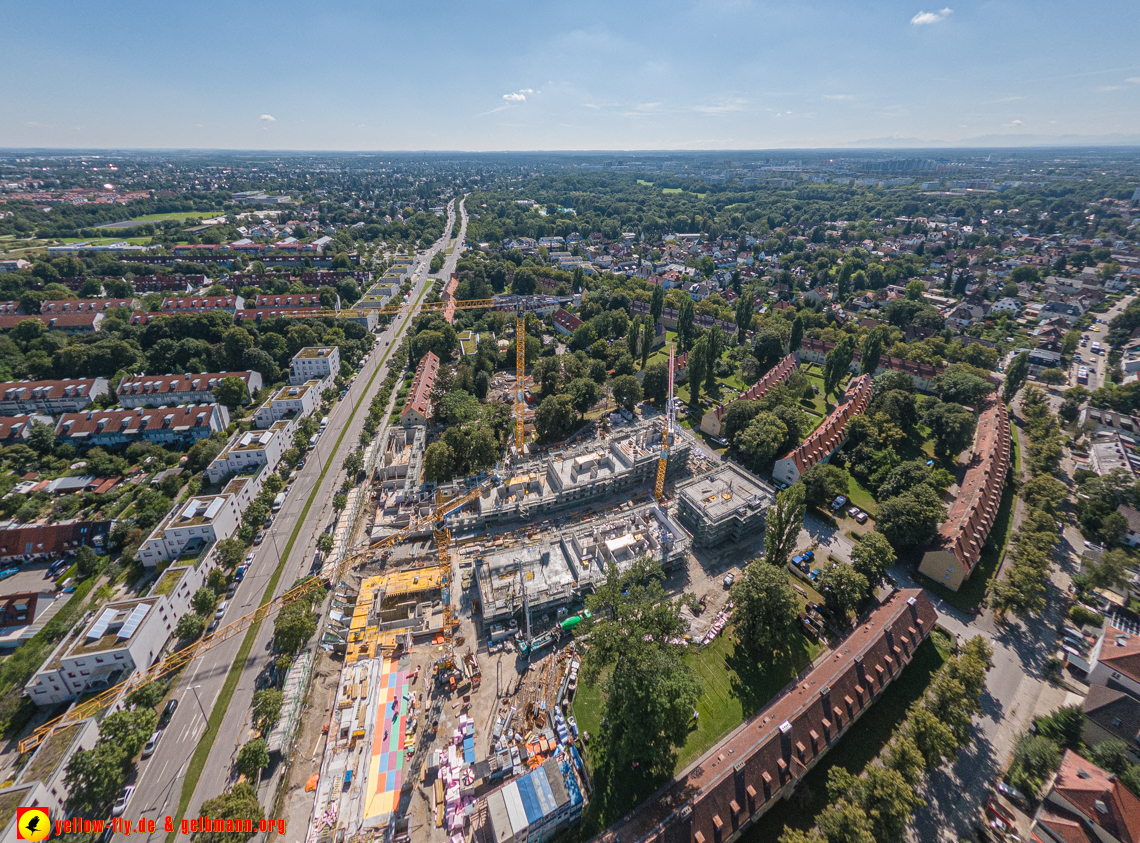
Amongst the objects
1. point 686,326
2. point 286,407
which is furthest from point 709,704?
point 686,326

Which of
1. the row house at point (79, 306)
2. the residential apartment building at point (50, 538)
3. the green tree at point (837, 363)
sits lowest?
the residential apartment building at point (50, 538)

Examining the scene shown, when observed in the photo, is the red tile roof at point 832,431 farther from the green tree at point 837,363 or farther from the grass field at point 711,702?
the grass field at point 711,702

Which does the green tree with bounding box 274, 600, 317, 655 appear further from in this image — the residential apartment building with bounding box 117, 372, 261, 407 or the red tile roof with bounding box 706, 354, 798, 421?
the red tile roof with bounding box 706, 354, 798, 421

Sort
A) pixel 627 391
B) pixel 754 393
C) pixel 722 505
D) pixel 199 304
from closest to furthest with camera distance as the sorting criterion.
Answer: pixel 722 505, pixel 754 393, pixel 627 391, pixel 199 304

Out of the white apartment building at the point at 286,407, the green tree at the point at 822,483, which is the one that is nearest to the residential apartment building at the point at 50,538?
the white apartment building at the point at 286,407

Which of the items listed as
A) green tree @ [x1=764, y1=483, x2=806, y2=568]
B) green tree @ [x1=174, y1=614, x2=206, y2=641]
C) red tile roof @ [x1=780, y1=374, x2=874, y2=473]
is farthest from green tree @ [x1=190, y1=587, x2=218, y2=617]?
red tile roof @ [x1=780, y1=374, x2=874, y2=473]

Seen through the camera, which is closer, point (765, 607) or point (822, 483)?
point (765, 607)

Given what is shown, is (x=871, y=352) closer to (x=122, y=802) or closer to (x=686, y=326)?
(x=686, y=326)
